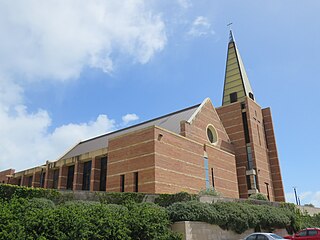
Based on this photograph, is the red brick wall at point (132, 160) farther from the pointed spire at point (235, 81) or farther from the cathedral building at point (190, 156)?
the pointed spire at point (235, 81)

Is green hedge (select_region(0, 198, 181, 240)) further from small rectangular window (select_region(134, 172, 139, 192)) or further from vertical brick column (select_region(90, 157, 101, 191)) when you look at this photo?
vertical brick column (select_region(90, 157, 101, 191))

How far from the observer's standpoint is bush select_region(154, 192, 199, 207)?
20483 mm

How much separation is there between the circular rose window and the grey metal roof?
128 inches

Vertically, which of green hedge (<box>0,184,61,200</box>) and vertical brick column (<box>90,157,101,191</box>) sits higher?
vertical brick column (<box>90,157,101,191</box>)

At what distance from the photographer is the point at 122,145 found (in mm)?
30188

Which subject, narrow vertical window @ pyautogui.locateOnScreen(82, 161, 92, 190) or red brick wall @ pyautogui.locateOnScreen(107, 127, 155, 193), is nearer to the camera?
red brick wall @ pyautogui.locateOnScreen(107, 127, 155, 193)

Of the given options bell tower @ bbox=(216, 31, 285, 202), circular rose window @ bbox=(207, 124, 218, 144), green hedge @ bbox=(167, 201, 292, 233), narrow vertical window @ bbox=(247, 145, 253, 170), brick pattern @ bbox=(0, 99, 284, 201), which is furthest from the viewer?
narrow vertical window @ bbox=(247, 145, 253, 170)

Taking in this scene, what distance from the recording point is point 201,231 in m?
17.0

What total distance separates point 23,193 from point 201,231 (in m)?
9.93

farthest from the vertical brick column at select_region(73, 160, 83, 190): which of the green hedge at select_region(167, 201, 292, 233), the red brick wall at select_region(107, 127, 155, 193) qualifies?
the green hedge at select_region(167, 201, 292, 233)

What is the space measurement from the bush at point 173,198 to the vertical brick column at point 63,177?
1894cm

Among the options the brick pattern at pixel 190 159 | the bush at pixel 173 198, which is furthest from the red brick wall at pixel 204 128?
the bush at pixel 173 198

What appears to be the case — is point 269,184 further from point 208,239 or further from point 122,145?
point 208,239

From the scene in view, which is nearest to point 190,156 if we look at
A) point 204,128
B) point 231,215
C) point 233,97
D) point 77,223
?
point 204,128
